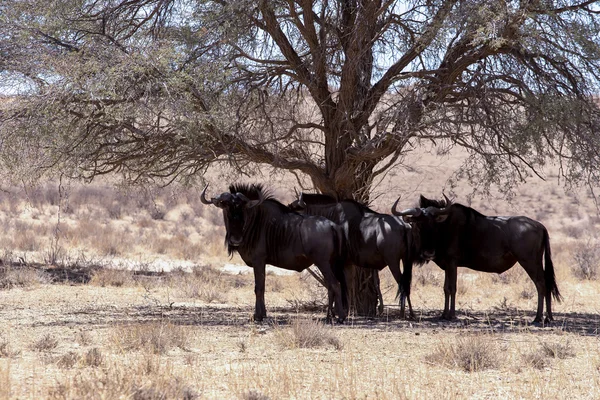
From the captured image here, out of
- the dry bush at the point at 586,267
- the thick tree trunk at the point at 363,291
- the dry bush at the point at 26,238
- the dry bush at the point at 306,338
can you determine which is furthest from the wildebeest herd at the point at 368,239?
the dry bush at the point at 26,238

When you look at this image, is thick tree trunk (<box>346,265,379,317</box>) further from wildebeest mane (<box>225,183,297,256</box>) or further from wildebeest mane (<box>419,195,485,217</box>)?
wildebeest mane (<box>225,183,297,256</box>)

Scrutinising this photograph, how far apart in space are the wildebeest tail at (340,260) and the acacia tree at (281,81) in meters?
1.24

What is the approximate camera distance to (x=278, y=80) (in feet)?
50.8

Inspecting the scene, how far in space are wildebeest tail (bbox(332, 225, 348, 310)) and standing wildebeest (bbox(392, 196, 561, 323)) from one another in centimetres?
96

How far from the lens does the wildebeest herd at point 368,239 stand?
1267 cm

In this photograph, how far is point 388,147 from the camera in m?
13.1

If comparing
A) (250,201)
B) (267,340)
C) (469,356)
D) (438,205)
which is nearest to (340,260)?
(250,201)

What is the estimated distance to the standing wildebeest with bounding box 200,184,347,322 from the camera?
495 inches

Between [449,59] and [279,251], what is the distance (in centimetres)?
403

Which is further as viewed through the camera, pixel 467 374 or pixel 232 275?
pixel 232 275

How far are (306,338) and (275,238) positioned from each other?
3294 millimetres

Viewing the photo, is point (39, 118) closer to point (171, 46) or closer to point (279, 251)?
point (171, 46)

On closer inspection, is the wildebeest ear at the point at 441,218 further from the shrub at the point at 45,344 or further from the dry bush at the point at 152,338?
the shrub at the point at 45,344

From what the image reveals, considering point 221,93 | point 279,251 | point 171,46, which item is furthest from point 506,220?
point 171,46
